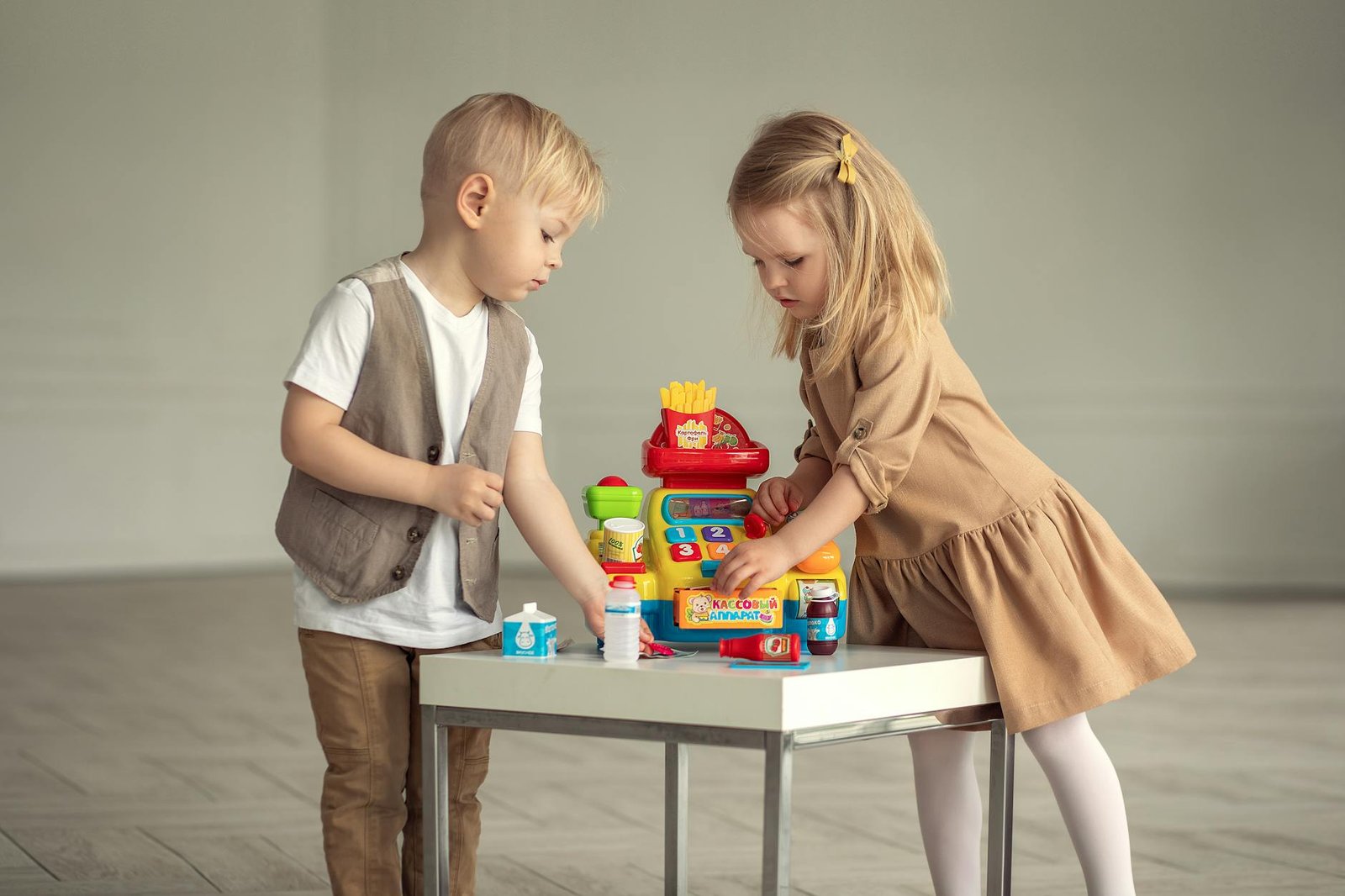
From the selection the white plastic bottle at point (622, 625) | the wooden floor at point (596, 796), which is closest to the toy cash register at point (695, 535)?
the white plastic bottle at point (622, 625)

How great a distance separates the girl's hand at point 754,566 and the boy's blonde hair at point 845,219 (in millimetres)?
209

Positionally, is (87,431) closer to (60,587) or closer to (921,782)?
(60,587)

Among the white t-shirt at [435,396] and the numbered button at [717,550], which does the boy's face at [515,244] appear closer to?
the white t-shirt at [435,396]

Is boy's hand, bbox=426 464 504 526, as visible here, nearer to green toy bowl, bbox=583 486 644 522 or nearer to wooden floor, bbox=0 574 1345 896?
green toy bowl, bbox=583 486 644 522

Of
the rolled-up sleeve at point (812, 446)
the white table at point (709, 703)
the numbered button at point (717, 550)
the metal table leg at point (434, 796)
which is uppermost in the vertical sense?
the rolled-up sleeve at point (812, 446)

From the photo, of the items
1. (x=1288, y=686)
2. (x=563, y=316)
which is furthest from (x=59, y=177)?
(x=1288, y=686)

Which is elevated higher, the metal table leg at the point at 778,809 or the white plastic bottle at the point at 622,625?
the white plastic bottle at the point at 622,625

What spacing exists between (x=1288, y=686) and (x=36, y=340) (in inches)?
197

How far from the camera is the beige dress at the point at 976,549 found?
4.39 ft

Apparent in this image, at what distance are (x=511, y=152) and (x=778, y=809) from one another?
641 mm

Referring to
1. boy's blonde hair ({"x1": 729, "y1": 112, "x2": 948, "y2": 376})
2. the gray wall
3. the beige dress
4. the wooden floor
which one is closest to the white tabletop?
the beige dress

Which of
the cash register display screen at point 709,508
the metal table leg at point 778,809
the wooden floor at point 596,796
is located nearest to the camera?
the metal table leg at point 778,809

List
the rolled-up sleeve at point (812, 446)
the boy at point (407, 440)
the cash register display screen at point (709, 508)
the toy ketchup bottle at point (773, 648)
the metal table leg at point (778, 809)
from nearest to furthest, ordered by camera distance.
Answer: the metal table leg at point (778, 809), the toy ketchup bottle at point (773, 648), the boy at point (407, 440), the cash register display screen at point (709, 508), the rolled-up sleeve at point (812, 446)

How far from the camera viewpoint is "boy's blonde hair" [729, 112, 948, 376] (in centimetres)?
139
